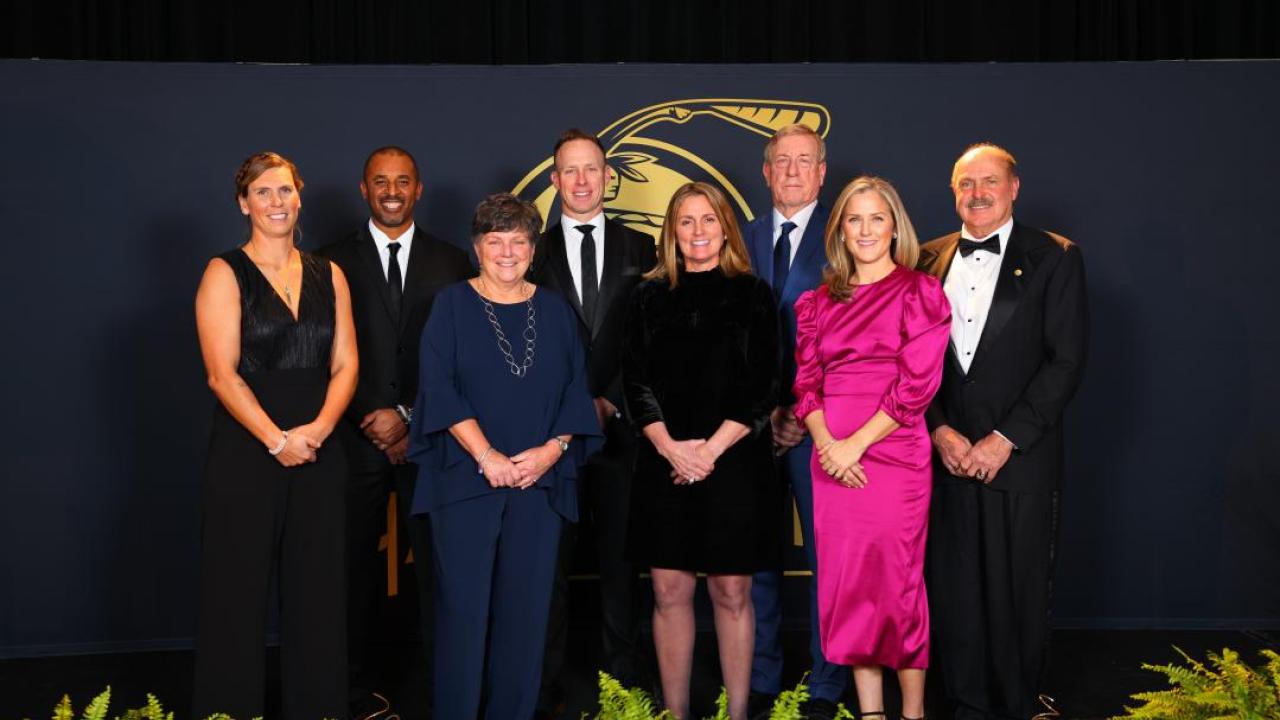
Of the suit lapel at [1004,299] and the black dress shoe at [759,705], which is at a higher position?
the suit lapel at [1004,299]

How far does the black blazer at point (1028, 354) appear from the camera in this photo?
3633mm

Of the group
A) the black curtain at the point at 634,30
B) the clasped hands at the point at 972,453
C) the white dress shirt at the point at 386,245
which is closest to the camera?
the clasped hands at the point at 972,453

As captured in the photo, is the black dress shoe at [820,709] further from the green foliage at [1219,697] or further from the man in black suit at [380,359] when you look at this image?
the green foliage at [1219,697]

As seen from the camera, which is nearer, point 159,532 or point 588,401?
point 588,401

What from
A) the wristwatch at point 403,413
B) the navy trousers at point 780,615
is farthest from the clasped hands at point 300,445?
the navy trousers at point 780,615

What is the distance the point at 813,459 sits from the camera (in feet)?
11.2

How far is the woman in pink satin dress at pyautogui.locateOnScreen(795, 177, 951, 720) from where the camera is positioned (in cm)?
327

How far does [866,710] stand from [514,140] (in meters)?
2.71

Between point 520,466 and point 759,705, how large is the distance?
1216 mm

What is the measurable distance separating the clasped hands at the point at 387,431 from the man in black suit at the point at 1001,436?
1787 mm

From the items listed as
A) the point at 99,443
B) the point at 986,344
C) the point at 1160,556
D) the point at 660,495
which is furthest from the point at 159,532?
the point at 1160,556

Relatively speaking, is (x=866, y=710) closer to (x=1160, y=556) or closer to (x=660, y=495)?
(x=660, y=495)

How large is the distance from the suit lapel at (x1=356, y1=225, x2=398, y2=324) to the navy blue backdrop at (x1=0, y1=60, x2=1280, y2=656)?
70 cm

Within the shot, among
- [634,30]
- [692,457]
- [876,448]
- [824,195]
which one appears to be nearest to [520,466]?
[692,457]
